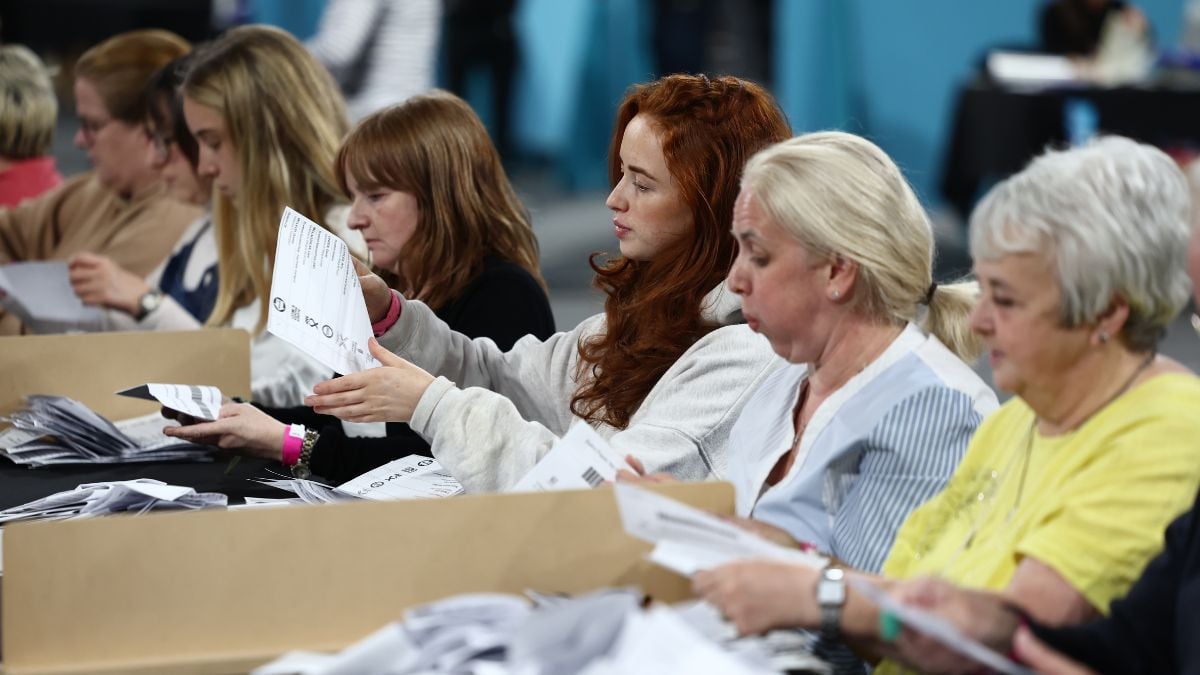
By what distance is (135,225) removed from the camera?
415 centimetres

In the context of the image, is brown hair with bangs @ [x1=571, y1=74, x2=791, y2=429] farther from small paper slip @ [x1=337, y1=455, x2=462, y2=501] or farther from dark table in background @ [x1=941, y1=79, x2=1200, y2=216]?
dark table in background @ [x1=941, y1=79, x2=1200, y2=216]

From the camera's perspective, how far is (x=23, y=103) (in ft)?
15.0

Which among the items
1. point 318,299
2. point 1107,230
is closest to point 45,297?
point 318,299

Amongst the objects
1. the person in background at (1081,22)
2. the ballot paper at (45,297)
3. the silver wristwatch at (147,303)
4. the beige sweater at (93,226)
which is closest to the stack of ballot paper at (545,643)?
the silver wristwatch at (147,303)

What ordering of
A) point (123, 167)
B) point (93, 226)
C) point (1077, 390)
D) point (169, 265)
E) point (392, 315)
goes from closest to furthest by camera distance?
1. point (1077, 390)
2. point (392, 315)
3. point (169, 265)
4. point (123, 167)
5. point (93, 226)

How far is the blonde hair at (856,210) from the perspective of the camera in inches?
76.7

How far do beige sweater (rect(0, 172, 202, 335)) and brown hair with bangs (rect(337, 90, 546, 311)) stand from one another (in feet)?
3.81

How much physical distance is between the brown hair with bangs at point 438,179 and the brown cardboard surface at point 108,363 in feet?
1.31

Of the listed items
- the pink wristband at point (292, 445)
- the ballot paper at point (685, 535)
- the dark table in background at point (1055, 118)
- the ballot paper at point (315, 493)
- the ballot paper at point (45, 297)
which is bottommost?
the dark table in background at point (1055, 118)

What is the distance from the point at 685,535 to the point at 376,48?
5.45 metres

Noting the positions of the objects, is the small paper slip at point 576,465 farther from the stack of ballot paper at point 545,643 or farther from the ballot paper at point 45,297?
the ballot paper at point 45,297

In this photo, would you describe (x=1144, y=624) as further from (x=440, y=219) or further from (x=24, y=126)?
(x=24, y=126)

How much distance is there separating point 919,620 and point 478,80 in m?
9.30

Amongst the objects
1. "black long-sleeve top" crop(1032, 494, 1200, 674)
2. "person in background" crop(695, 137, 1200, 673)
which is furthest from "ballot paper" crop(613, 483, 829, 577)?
"black long-sleeve top" crop(1032, 494, 1200, 674)
